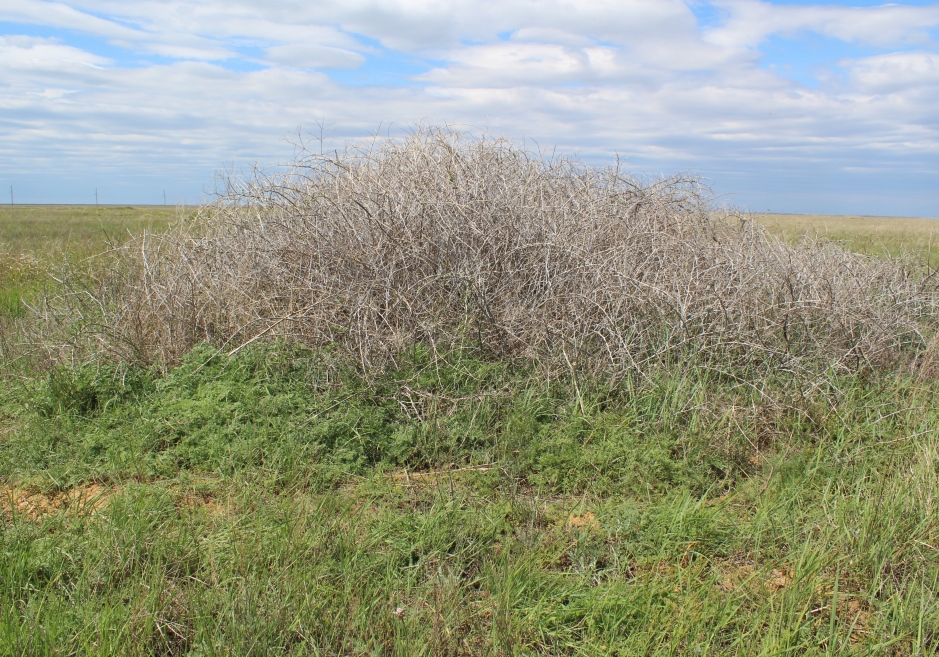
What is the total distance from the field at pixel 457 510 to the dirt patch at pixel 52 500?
2 cm

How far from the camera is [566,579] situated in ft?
8.04

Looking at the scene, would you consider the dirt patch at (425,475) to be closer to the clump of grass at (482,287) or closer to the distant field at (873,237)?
the clump of grass at (482,287)

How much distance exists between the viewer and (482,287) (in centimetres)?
444

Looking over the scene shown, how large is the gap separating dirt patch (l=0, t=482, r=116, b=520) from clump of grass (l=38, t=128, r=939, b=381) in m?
1.28

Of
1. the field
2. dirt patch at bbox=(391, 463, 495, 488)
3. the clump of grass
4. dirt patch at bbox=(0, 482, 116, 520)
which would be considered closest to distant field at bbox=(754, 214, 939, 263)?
the clump of grass

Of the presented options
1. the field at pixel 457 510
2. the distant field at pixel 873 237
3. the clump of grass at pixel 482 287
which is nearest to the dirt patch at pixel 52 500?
the field at pixel 457 510

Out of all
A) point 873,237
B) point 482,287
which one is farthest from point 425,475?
point 873,237

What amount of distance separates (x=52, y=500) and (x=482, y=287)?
2.66 m

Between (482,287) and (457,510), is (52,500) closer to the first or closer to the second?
(457,510)

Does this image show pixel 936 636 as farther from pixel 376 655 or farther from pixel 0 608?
pixel 0 608

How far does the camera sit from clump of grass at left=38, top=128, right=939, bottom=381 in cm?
425

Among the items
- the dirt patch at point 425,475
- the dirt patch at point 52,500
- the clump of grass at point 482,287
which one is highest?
the clump of grass at point 482,287

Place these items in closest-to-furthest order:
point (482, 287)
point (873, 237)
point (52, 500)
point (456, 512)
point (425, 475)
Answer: point (456, 512), point (52, 500), point (425, 475), point (482, 287), point (873, 237)

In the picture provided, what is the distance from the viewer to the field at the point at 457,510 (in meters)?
2.16
